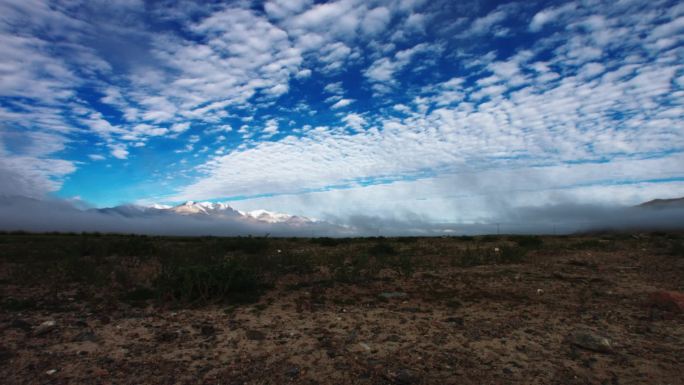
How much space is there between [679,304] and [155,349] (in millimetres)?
8605

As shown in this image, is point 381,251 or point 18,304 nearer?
point 18,304

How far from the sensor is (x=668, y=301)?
20.8ft

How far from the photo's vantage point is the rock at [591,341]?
466cm

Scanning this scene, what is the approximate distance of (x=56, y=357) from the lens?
15.0ft

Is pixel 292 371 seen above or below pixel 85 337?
below

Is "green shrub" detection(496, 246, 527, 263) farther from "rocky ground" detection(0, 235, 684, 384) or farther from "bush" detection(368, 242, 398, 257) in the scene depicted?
"bush" detection(368, 242, 398, 257)

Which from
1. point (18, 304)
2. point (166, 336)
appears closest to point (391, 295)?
point (166, 336)

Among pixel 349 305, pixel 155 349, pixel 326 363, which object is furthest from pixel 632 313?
pixel 155 349

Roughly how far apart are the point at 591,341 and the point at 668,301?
2944 mm

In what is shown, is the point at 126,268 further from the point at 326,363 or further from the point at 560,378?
the point at 560,378

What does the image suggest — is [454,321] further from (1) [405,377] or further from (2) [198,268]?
(2) [198,268]

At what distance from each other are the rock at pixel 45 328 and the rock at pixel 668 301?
401 inches

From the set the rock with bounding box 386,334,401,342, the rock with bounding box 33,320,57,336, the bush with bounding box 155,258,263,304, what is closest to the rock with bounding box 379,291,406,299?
the rock with bounding box 386,334,401,342

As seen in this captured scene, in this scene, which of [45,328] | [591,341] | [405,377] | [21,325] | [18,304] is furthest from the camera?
[18,304]
